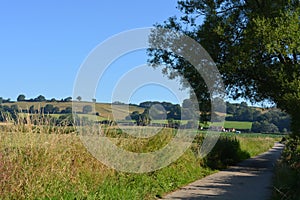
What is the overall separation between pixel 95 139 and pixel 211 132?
520 inches

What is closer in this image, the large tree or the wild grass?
the wild grass

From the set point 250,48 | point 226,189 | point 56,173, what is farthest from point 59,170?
point 250,48

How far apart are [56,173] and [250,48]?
1281 cm

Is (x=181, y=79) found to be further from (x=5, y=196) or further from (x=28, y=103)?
(x=5, y=196)

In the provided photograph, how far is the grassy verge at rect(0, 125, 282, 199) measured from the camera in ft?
24.3

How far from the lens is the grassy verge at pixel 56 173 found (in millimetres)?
7406

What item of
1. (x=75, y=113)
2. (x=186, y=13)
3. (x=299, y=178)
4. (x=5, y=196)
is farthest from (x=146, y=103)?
(x=186, y=13)

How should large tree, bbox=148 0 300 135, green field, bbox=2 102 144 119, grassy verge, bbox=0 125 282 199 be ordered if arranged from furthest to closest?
large tree, bbox=148 0 300 135 < green field, bbox=2 102 144 119 < grassy verge, bbox=0 125 282 199

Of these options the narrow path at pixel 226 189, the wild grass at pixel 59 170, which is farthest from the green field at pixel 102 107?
the narrow path at pixel 226 189

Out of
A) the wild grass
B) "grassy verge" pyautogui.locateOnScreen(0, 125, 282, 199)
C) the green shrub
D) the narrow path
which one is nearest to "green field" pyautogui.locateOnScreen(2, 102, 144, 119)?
the wild grass

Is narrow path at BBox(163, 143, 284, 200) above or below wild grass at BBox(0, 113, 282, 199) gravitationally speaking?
below

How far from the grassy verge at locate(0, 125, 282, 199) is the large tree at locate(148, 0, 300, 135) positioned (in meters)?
9.58

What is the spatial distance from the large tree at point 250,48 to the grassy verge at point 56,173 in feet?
31.4

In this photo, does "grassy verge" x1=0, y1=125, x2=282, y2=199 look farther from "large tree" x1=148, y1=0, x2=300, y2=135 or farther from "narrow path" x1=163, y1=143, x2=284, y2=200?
"large tree" x1=148, y1=0, x2=300, y2=135
